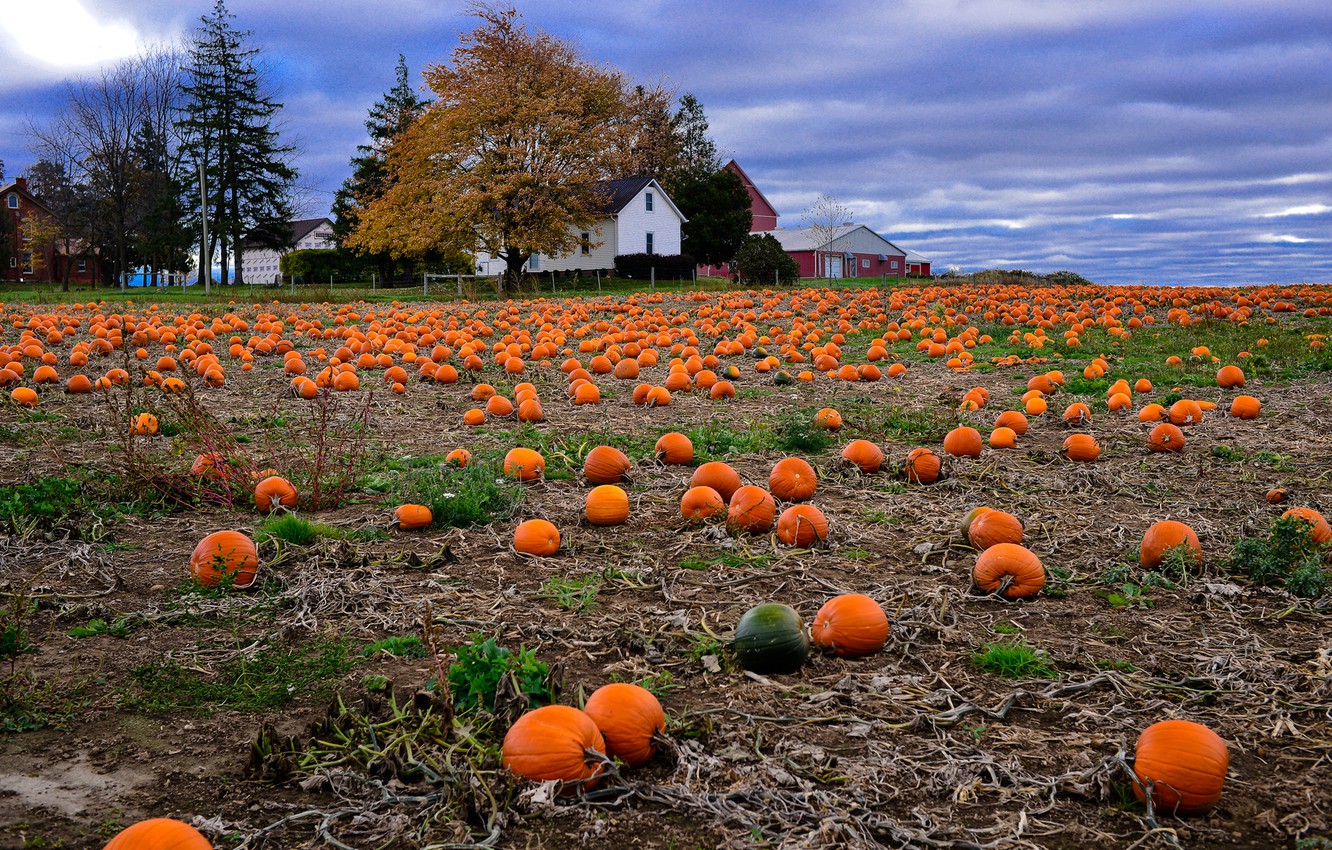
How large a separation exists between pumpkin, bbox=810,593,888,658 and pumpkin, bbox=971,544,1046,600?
910 mm

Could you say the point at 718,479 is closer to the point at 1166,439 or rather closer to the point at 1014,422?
the point at 1014,422

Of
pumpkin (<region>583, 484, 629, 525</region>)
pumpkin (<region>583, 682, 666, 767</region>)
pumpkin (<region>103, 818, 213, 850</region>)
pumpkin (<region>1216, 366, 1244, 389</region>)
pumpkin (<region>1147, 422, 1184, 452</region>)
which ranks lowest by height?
pumpkin (<region>103, 818, 213, 850</region>)

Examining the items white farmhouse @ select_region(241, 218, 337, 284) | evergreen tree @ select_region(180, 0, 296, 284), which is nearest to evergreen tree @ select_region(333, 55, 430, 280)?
evergreen tree @ select_region(180, 0, 296, 284)

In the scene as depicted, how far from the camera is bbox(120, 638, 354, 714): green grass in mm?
3684

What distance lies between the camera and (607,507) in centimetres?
588

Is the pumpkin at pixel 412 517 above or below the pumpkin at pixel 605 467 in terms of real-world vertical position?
below

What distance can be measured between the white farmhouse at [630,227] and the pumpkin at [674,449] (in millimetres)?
46800

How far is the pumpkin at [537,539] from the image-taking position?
536cm

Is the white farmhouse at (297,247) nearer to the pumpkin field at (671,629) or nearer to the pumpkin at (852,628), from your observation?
the pumpkin field at (671,629)

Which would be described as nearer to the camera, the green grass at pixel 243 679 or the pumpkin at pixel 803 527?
the green grass at pixel 243 679

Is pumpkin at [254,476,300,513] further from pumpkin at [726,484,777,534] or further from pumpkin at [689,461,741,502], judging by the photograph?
pumpkin at [726,484,777,534]

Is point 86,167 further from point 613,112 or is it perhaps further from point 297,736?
point 297,736

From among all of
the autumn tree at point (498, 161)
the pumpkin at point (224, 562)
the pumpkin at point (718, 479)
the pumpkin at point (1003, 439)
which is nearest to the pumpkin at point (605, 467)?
the pumpkin at point (718, 479)

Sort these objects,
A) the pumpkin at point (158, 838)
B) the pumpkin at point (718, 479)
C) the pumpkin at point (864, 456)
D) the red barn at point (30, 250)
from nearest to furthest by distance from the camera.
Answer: the pumpkin at point (158, 838)
the pumpkin at point (718, 479)
the pumpkin at point (864, 456)
the red barn at point (30, 250)
